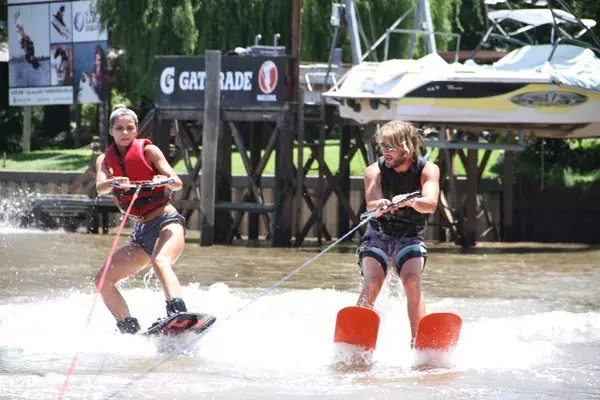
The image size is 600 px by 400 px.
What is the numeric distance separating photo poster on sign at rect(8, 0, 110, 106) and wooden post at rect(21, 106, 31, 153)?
43cm

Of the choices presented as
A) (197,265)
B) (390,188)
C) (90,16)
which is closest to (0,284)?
(197,265)

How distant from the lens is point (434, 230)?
23.0 m

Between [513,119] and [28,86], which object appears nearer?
[513,119]

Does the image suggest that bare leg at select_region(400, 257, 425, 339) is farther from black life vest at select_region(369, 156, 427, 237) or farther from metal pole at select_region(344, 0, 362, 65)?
metal pole at select_region(344, 0, 362, 65)

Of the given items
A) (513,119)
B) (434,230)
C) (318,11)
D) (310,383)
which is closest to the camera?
(310,383)

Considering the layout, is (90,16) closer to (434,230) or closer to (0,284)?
(434,230)

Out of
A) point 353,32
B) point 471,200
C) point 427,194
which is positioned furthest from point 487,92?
point 427,194

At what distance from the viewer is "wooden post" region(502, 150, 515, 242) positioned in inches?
907

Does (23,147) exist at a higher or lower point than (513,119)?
lower

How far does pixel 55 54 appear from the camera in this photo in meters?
38.4

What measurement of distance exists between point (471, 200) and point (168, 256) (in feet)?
40.4

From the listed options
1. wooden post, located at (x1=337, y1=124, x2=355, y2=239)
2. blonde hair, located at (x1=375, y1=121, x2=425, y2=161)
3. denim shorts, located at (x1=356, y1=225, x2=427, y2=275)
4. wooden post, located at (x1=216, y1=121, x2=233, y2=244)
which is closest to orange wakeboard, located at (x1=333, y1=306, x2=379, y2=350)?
denim shorts, located at (x1=356, y1=225, x2=427, y2=275)

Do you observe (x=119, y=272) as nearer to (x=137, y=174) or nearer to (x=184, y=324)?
(x=137, y=174)

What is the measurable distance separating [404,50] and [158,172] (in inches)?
844
